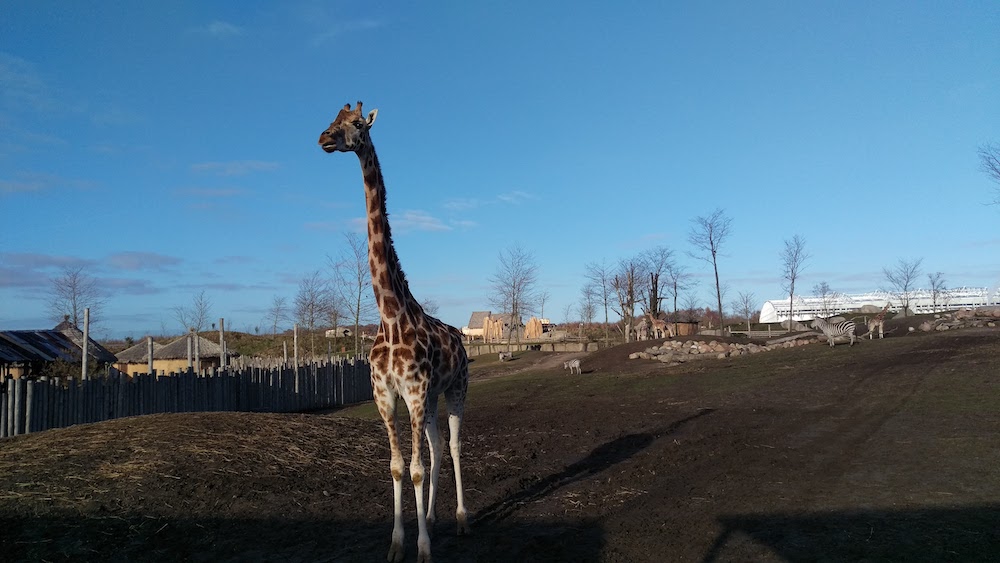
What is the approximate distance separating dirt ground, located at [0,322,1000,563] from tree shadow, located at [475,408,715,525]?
0.05 m

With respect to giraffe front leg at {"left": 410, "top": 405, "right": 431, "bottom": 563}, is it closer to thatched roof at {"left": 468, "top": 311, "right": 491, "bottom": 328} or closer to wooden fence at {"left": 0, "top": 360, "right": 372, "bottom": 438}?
wooden fence at {"left": 0, "top": 360, "right": 372, "bottom": 438}

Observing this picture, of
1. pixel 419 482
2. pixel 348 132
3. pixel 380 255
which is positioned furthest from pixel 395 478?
pixel 348 132

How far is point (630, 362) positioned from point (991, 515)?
2645 cm

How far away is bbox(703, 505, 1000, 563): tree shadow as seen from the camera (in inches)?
248

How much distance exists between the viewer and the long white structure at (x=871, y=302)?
9212 centimetres

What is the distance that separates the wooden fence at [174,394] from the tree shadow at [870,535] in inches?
616

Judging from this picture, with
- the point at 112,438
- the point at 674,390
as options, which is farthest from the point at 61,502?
the point at 674,390

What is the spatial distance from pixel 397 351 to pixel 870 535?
560 centimetres

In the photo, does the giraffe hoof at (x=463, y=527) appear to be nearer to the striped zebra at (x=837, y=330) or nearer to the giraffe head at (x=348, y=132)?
the giraffe head at (x=348, y=132)

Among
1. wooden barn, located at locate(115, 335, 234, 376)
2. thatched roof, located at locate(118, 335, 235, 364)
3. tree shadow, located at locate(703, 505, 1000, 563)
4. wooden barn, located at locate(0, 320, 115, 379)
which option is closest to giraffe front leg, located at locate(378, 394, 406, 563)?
tree shadow, located at locate(703, 505, 1000, 563)

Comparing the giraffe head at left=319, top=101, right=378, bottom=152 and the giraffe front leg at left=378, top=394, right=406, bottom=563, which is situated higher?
the giraffe head at left=319, top=101, right=378, bottom=152

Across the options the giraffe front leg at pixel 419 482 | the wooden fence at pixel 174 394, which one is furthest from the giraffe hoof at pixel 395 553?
the wooden fence at pixel 174 394

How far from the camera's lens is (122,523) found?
24.8 ft

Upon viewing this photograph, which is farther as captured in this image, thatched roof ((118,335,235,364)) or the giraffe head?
thatched roof ((118,335,235,364))
